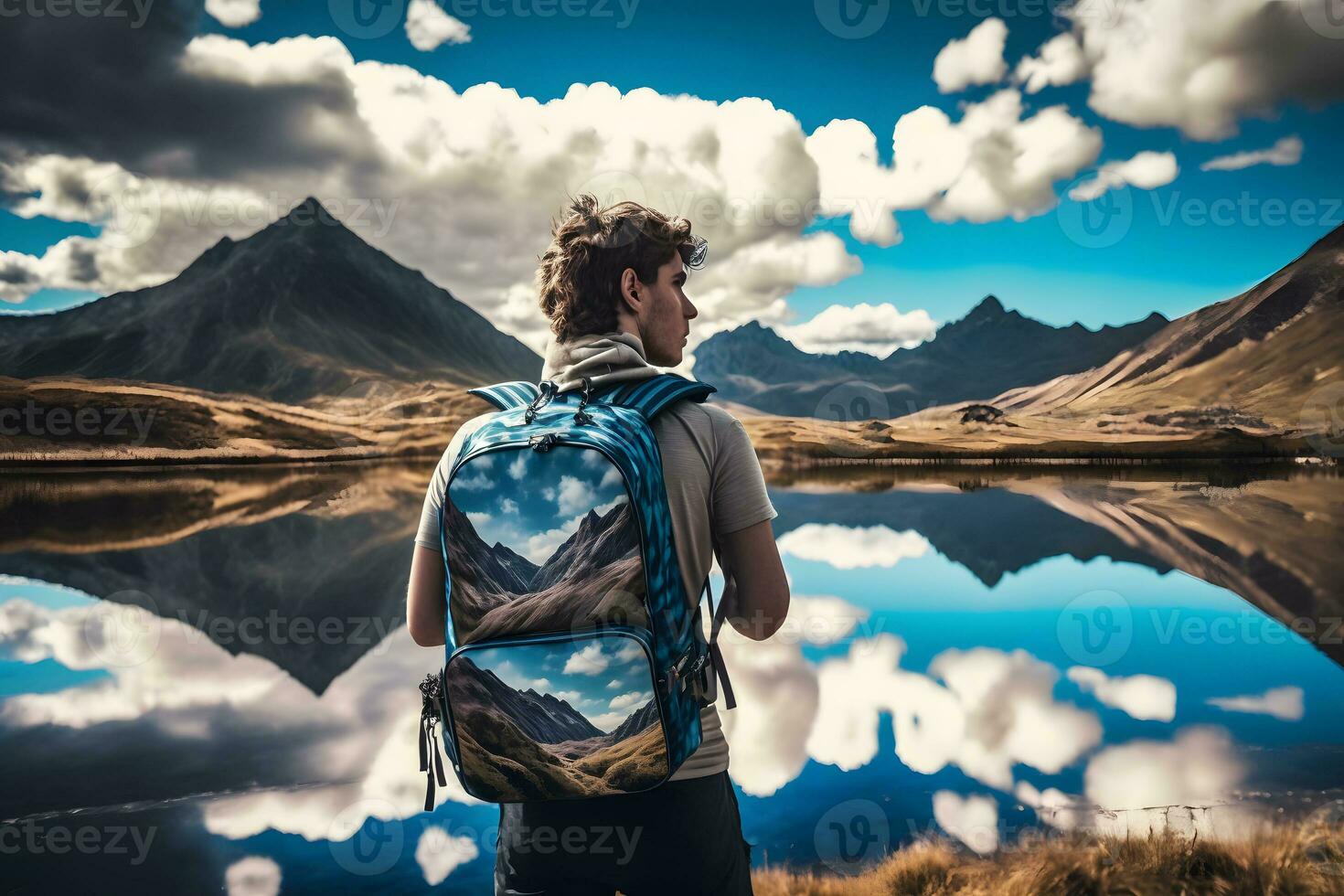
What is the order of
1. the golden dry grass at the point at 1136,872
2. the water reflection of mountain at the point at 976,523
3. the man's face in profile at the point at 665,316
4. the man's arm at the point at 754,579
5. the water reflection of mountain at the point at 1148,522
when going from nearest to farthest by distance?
the man's arm at the point at 754,579, the man's face in profile at the point at 665,316, the golden dry grass at the point at 1136,872, the water reflection of mountain at the point at 1148,522, the water reflection of mountain at the point at 976,523

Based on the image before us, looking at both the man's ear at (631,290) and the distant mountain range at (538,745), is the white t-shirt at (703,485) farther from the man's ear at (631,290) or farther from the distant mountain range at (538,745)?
the man's ear at (631,290)

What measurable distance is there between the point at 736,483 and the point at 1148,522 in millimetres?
43724

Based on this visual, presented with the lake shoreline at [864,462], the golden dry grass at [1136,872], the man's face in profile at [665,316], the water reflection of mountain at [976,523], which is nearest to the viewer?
the man's face in profile at [665,316]

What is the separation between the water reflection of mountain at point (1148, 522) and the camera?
74.4 ft

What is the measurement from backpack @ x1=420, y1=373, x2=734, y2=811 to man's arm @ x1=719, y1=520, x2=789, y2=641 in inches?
4.2

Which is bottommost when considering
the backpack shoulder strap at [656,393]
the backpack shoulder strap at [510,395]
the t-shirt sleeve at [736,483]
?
the t-shirt sleeve at [736,483]

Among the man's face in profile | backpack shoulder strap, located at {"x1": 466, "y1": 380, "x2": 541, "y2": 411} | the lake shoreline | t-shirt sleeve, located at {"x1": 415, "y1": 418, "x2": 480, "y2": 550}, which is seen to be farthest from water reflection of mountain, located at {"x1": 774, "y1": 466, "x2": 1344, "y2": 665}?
the lake shoreline

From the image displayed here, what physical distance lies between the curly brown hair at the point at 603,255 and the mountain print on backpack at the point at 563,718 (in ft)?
3.34

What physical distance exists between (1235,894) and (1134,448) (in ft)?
459

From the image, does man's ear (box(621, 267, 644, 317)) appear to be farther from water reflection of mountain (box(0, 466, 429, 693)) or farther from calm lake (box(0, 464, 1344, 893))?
water reflection of mountain (box(0, 466, 429, 693))

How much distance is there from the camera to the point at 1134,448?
401 ft

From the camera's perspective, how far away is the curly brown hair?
7.62ft

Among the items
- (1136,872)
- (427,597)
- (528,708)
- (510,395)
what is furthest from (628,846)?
(1136,872)

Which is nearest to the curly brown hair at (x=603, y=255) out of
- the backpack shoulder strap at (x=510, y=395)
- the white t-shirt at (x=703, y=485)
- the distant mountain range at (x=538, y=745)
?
the backpack shoulder strap at (x=510, y=395)
